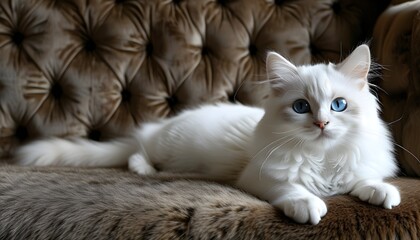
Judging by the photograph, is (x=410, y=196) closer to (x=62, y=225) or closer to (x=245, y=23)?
(x=62, y=225)

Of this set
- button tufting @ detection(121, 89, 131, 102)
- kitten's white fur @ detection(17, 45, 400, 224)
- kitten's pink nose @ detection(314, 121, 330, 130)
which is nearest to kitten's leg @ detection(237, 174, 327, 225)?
kitten's white fur @ detection(17, 45, 400, 224)

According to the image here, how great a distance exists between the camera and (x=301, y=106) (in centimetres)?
83

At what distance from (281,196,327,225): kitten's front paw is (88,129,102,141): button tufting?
2.62 ft

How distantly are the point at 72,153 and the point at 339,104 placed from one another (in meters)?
0.74

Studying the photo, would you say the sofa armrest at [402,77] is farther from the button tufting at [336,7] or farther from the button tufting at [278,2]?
the button tufting at [278,2]

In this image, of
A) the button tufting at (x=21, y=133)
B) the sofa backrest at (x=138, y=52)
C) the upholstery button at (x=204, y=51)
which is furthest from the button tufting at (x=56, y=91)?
the upholstery button at (x=204, y=51)

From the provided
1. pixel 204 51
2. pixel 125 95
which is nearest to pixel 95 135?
pixel 125 95

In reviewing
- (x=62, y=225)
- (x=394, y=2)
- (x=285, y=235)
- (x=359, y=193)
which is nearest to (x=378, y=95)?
(x=394, y=2)

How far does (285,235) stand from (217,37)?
2.71 feet

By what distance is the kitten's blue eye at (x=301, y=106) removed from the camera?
0.82 m

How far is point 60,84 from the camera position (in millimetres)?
1345

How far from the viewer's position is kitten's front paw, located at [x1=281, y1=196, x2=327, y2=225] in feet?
2.25

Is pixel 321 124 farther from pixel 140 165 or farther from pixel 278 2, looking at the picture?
pixel 278 2

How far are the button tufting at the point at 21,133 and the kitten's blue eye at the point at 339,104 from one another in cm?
94
